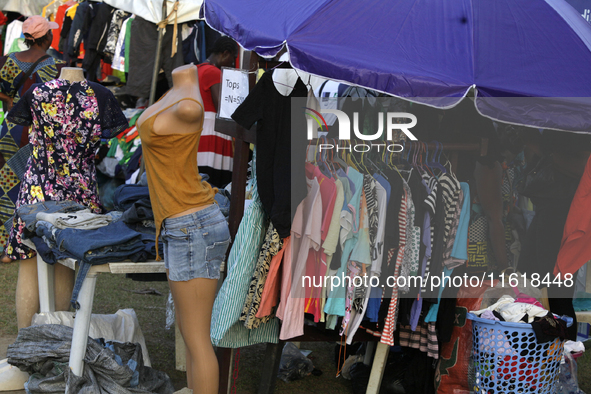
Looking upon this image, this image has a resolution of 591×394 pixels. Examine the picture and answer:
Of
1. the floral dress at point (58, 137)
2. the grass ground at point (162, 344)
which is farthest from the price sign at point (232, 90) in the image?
the grass ground at point (162, 344)

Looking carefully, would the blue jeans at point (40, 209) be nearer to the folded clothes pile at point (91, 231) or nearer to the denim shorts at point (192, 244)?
the folded clothes pile at point (91, 231)

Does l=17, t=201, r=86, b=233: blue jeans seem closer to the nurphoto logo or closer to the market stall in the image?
the market stall

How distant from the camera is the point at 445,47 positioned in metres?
2.92

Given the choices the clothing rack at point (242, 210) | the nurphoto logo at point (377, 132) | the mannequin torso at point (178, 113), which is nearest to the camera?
the mannequin torso at point (178, 113)

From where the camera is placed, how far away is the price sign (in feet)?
11.2

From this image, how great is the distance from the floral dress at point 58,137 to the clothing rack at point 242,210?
0.98 meters

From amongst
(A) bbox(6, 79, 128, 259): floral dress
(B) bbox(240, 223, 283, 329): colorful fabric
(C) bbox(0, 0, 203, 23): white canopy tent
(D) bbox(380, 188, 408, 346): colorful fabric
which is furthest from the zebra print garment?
(C) bbox(0, 0, 203, 23): white canopy tent

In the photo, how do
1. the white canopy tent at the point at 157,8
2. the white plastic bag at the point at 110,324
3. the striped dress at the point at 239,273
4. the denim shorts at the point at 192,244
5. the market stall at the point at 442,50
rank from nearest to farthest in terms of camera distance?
the market stall at the point at 442,50, the denim shorts at the point at 192,244, the striped dress at the point at 239,273, the white plastic bag at the point at 110,324, the white canopy tent at the point at 157,8

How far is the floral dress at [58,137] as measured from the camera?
3859mm

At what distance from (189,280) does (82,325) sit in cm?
A: 77

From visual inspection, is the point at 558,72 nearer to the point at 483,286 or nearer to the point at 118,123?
the point at 483,286

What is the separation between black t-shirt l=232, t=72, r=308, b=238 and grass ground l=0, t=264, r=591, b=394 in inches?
51.6

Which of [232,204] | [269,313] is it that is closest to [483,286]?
[269,313]

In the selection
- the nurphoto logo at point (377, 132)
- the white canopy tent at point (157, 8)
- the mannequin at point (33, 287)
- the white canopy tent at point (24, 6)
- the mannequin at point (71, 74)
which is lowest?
the mannequin at point (33, 287)
